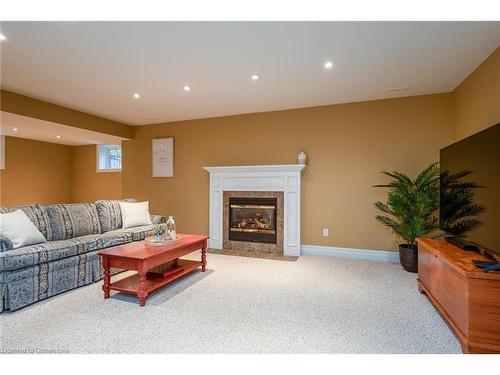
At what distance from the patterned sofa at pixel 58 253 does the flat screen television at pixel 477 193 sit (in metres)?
3.69

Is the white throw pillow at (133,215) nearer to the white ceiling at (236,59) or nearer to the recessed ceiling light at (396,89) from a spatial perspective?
the white ceiling at (236,59)

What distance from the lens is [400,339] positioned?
1.92 metres

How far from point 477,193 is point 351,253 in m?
2.23

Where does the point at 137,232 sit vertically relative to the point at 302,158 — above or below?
below

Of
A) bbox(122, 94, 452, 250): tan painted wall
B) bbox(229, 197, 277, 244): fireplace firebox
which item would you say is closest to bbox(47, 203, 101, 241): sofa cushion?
bbox(122, 94, 452, 250): tan painted wall

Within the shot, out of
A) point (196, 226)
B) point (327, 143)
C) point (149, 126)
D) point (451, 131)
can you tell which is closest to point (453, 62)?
point (451, 131)

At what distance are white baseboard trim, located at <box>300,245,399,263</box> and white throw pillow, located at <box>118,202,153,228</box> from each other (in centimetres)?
258

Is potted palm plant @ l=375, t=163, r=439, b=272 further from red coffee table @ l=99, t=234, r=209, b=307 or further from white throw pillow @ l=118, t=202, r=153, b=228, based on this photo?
white throw pillow @ l=118, t=202, r=153, b=228

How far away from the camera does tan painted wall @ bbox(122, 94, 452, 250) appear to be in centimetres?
384

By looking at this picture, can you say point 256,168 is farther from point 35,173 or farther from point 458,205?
point 35,173

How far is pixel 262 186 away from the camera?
4527 mm

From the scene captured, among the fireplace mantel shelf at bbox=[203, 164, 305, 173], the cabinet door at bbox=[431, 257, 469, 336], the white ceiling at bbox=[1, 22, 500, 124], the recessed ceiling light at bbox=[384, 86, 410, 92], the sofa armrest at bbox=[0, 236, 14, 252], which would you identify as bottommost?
the cabinet door at bbox=[431, 257, 469, 336]

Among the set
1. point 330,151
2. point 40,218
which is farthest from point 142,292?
point 330,151
